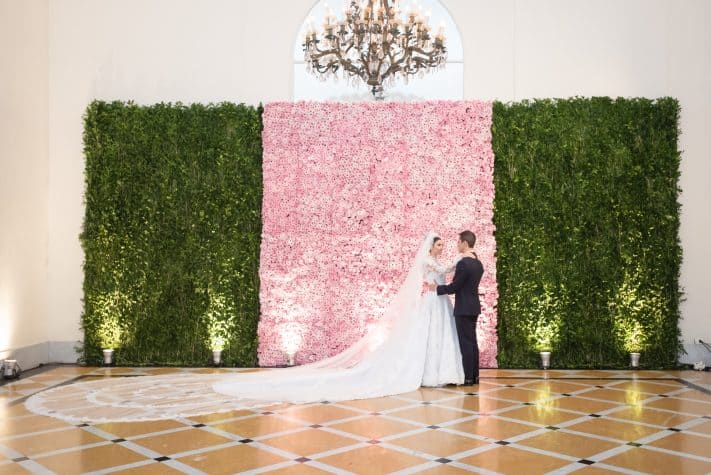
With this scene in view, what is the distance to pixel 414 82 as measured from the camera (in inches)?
362

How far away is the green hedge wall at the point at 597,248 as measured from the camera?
8.49 meters

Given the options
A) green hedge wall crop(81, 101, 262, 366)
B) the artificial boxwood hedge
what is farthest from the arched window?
green hedge wall crop(81, 101, 262, 366)

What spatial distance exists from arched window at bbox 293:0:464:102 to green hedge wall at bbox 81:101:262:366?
34.5 inches

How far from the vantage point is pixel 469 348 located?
283 inches

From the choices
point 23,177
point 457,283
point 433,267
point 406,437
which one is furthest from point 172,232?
point 406,437

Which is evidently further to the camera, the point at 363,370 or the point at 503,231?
the point at 503,231

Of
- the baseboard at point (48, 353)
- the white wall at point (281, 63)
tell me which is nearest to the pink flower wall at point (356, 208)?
the white wall at point (281, 63)

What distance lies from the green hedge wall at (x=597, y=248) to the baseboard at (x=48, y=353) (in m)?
5.90

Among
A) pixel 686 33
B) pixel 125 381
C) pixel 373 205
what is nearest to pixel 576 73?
pixel 686 33

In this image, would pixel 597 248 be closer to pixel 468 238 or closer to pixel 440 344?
pixel 468 238

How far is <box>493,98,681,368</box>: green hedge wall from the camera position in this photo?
27.9 ft

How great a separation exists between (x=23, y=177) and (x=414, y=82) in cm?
545

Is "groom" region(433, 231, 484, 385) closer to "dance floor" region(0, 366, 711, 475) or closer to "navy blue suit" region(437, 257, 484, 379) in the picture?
"navy blue suit" region(437, 257, 484, 379)

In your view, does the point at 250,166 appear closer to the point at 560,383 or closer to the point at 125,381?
the point at 125,381
